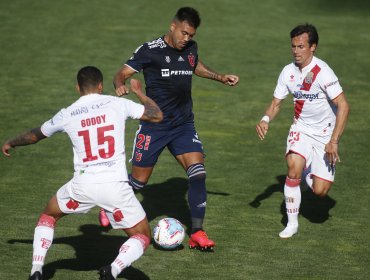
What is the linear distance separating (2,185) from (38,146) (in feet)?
8.06

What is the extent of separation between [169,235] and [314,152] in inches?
105

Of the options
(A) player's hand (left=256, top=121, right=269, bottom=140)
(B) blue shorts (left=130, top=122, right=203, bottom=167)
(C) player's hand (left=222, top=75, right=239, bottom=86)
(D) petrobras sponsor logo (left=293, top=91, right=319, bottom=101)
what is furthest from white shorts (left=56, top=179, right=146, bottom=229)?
(D) petrobras sponsor logo (left=293, top=91, right=319, bottom=101)

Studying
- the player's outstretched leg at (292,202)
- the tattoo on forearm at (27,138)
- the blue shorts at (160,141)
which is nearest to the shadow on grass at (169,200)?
the blue shorts at (160,141)

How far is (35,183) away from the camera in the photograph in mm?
14492

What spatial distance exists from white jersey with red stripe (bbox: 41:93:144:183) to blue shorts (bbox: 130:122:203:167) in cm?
240

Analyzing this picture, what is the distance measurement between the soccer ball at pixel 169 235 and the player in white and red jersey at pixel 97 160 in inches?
57.8

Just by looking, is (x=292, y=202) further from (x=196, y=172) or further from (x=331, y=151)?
(x=196, y=172)

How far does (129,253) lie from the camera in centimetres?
934

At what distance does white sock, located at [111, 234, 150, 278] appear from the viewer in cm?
921

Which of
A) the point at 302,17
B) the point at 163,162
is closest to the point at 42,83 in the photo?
the point at 163,162

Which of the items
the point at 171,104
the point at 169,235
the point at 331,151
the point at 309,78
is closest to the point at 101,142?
the point at 169,235

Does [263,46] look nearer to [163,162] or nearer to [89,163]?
[163,162]

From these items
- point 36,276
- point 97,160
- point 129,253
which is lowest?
point 36,276

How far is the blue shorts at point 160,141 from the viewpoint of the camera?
1188 cm
